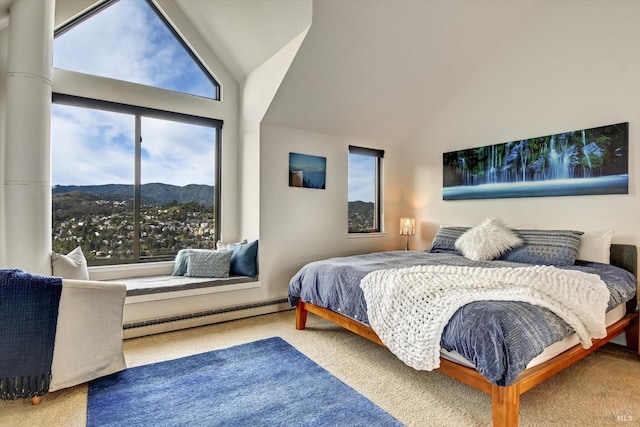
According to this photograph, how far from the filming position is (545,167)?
353 cm

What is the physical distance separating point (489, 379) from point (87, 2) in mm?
4537

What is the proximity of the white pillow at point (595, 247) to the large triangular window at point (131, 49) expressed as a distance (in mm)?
4183

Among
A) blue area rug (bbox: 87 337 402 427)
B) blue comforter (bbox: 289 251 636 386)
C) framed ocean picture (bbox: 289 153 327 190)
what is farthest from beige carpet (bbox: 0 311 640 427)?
framed ocean picture (bbox: 289 153 327 190)

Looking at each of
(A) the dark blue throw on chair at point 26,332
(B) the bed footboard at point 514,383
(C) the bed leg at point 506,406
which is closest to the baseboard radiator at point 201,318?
(A) the dark blue throw on chair at point 26,332

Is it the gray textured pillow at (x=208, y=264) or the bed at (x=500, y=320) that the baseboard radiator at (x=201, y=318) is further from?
the bed at (x=500, y=320)

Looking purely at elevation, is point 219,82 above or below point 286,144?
above

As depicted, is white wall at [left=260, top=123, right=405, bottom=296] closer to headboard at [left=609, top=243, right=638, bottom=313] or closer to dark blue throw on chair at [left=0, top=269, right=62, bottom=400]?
dark blue throw on chair at [left=0, top=269, right=62, bottom=400]

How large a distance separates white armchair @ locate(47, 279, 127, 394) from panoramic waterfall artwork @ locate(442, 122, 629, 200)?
12.5ft

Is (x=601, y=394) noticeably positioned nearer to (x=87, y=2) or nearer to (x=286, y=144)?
(x=286, y=144)

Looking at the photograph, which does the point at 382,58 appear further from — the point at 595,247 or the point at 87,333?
the point at 87,333

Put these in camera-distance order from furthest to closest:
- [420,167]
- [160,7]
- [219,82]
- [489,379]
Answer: [420,167] < [219,82] < [160,7] < [489,379]

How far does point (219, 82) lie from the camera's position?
4.13 meters

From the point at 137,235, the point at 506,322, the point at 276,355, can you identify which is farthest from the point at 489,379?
the point at 137,235

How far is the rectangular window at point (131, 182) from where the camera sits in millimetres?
3316
